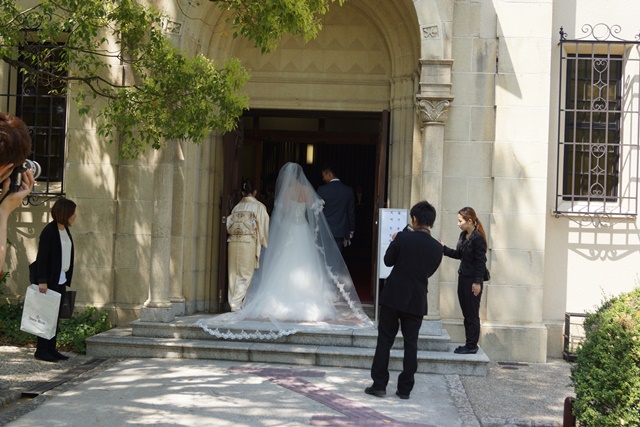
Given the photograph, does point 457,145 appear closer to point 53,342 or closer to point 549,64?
point 549,64

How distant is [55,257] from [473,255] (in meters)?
5.16

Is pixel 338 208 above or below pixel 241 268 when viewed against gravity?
above

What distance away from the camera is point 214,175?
12047mm

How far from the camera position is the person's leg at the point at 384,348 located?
819cm

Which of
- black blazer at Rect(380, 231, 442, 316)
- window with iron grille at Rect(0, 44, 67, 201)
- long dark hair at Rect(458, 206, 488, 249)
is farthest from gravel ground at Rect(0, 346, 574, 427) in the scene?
window with iron grille at Rect(0, 44, 67, 201)

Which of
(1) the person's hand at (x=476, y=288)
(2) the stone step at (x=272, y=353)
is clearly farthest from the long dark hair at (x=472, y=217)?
(2) the stone step at (x=272, y=353)

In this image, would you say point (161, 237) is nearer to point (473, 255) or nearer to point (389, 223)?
point (389, 223)

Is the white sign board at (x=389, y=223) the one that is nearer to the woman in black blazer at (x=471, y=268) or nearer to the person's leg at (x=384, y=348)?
the woman in black blazer at (x=471, y=268)

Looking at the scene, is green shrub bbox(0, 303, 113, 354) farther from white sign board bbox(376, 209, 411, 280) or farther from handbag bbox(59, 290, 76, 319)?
white sign board bbox(376, 209, 411, 280)

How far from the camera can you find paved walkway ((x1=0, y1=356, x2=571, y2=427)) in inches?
283

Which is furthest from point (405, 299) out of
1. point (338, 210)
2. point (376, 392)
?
point (338, 210)

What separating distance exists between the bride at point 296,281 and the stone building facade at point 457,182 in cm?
93

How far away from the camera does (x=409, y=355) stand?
8.23 meters

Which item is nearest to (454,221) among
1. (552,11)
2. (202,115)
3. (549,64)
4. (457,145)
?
(457,145)
